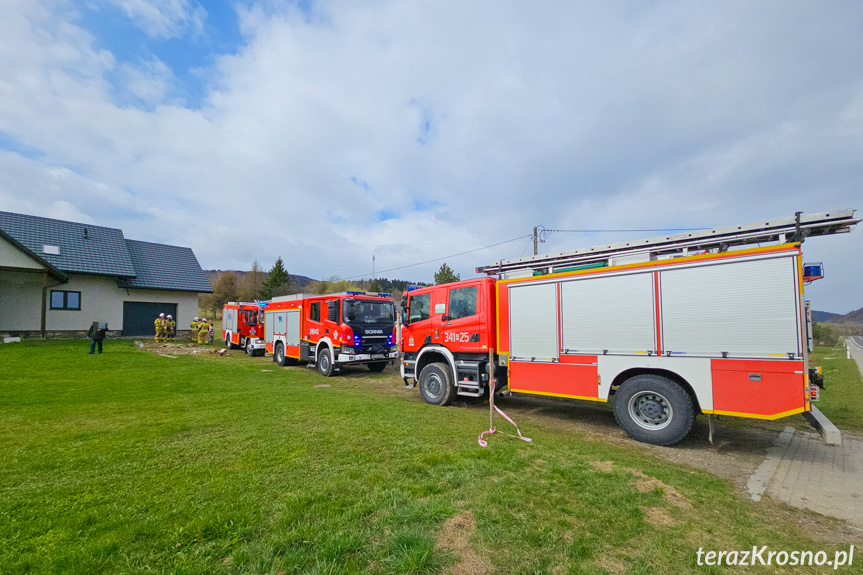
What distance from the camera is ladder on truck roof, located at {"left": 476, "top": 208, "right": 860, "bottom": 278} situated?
16.9 feet

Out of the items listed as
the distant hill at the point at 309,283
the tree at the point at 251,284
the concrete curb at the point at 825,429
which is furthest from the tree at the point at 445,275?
the concrete curb at the point at 825,429

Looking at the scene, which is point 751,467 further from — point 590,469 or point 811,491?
point 590,469

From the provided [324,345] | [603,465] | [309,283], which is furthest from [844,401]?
[309,283]

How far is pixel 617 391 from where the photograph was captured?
6164 mm

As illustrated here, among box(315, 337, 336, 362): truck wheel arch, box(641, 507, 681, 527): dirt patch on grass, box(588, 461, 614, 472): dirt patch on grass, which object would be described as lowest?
box(588, 461, 614, 472): dirt patch on grass

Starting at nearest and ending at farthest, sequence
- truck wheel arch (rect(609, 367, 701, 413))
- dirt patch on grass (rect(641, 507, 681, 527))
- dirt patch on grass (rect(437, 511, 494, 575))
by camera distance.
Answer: dirt patch on grass (rect(437, 511, 494, 575)), dirt patch on grass (rect(641, 507, 681, 527)), truck wheel arch (rect(609, 367, 701, 413))

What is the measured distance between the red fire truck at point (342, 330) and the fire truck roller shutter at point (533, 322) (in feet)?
22.5

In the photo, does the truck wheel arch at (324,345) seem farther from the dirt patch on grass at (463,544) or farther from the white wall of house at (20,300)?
the white wall of house at (20,300)

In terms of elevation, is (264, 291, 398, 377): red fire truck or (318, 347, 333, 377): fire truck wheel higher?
(264, 291, 398, 377): red fire truck

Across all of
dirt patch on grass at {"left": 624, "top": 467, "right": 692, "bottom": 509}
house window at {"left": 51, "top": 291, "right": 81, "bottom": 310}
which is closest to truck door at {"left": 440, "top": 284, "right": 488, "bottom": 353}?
dirt patch on grass at {"left": 624, "top": 467, "right": 692, "bottom": 509}

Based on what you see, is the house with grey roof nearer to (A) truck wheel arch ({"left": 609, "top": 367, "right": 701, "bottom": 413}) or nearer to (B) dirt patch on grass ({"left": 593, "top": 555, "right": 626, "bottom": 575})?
(A) truck wheel arch ({"left": 609, "top": 367, "right": 701, "bottom": 413})

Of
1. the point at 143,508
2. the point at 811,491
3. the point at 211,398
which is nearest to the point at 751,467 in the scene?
the point at 811,491

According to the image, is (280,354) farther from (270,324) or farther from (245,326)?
(245,326)

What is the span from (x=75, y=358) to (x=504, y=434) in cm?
1676
